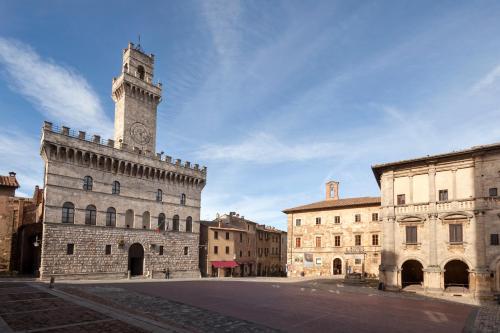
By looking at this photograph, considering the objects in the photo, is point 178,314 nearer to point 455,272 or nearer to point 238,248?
point 455,272

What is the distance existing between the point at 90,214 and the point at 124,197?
14.4ft

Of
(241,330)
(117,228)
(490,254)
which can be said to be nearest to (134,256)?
(117,228)

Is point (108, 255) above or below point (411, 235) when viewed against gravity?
below

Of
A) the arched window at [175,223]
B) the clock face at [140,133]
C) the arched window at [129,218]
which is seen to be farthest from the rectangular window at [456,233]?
the clock face at [140,133]

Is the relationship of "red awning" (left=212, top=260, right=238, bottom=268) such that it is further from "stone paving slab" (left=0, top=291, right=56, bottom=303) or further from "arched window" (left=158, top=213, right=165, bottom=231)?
"stone paving slab" (left=0, top=291, right=56, bottom=303)

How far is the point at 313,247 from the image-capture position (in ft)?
165

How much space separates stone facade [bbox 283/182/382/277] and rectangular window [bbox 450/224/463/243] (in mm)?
13580

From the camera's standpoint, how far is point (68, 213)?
3666cm

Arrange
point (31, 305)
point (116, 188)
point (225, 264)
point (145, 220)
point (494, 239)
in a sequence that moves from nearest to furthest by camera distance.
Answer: point (31, 305) → point (494, 239) → point (116, 188) → point (145, 220) → point (225, 264)

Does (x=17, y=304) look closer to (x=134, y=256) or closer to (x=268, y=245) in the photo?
(x=134, y=256)

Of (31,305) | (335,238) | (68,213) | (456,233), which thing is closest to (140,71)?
(68,213)

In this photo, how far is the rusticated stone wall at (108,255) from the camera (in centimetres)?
3505

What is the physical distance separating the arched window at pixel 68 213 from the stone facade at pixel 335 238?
95.4 ft

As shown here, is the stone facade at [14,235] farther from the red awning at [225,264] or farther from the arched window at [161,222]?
the red awning at [225,264]
